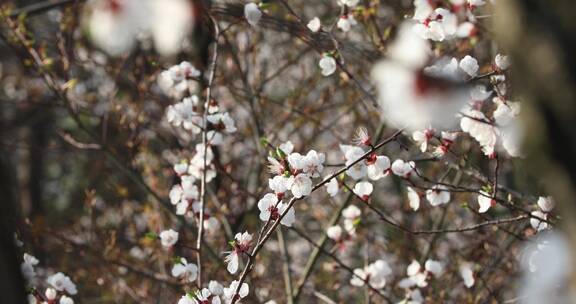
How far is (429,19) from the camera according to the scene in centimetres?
340

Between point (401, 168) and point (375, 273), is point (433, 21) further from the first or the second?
point (375, 273)

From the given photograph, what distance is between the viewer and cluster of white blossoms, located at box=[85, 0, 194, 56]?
1225 mm

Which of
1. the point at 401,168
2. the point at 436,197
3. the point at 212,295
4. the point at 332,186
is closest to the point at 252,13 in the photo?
the point at 332,186

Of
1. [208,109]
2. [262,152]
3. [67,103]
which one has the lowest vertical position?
[262,152]

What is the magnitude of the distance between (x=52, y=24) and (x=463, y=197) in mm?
6189

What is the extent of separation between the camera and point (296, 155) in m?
2.88

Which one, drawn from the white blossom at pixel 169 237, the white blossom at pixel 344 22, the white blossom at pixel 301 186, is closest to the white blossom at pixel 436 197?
the white blossom at pixel 301 186

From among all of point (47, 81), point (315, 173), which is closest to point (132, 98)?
point (47, 81)

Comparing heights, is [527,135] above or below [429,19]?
above

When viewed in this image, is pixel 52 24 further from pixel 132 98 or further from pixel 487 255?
pixel 487 255

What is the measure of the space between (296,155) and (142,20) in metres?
1.66

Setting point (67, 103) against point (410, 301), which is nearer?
point (410, 301)

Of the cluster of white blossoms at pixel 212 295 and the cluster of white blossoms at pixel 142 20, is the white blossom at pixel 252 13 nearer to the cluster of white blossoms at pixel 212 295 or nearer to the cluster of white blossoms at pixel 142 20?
the cluster of white blossoms at pixel 212 295

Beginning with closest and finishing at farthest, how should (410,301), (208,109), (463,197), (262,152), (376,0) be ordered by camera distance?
1. (208,109)
2. (410,301)
3. (376,0)
4. (262,152)
5. (463,197)
